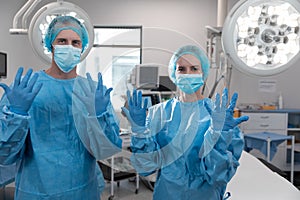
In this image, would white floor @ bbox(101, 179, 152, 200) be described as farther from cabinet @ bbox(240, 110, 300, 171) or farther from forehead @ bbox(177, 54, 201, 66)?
forehead @ bbox(177, 54, 201, 66)

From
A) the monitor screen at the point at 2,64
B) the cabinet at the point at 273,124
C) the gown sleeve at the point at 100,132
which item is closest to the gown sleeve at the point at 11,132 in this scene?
the gown sleeve at the point at 100,132

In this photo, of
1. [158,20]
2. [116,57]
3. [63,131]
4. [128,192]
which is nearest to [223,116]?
[116,57]

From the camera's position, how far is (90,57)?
1.15 metres

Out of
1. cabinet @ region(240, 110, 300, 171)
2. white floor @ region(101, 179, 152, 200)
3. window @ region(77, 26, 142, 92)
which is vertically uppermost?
window @ region(77, 26, 142, 92)

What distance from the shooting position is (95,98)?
1064 millimetres

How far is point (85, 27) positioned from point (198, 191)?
2.46 feet

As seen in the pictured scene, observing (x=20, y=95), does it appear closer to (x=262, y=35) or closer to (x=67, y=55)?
(x=67, y=55)

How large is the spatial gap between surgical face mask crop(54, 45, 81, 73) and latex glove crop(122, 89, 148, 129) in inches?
9.5

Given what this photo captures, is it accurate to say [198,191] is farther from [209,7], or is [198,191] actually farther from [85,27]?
[209,7]

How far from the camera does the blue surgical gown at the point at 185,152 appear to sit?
1.10 m

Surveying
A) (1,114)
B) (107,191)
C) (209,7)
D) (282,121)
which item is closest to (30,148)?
(1,114)

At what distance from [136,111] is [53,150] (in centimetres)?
34

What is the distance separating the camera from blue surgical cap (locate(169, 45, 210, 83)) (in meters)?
1.11

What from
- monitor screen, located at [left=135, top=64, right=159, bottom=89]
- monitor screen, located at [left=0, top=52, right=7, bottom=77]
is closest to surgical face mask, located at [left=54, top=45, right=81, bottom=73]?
monitor screen, located at [left=135, top=64, right=159, bottom=89]
